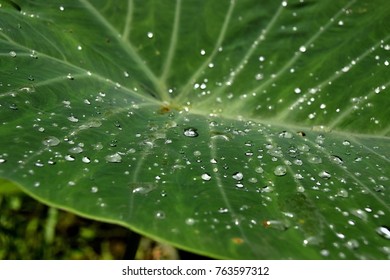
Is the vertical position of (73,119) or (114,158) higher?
(73,119)

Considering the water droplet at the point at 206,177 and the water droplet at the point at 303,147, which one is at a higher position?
the water droplet at the point at 303,147

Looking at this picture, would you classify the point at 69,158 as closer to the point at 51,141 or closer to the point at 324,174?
the point at 51,141

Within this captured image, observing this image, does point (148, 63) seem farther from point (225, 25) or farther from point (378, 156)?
point (378, 156)

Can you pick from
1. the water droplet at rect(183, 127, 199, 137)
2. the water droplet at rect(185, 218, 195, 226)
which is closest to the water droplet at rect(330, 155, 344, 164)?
the water droplet at rect(183, 127, 199, 137)

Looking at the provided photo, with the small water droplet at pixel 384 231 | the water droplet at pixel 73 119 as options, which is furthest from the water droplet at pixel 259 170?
the water droplet at pixel 73 119

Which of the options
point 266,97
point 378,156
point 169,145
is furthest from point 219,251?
point 266,97

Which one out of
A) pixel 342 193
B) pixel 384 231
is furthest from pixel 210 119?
pixel 384 231

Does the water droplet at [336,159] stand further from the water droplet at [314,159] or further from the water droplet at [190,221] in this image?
the water droplet at [190,221]
